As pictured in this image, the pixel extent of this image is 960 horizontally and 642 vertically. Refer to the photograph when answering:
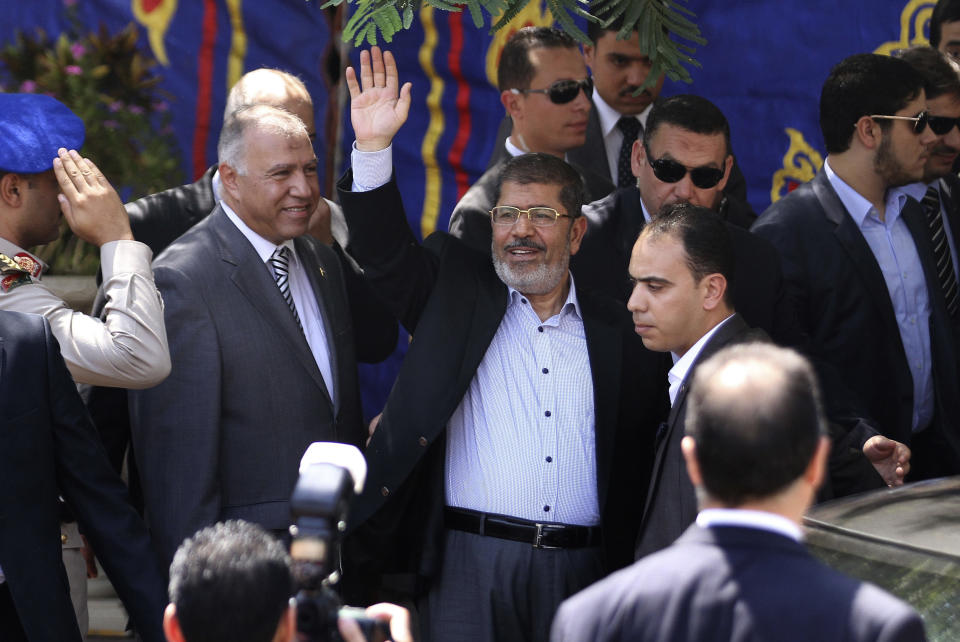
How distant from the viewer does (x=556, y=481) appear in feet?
15.2

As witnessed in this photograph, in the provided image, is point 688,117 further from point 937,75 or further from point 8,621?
point 8,621

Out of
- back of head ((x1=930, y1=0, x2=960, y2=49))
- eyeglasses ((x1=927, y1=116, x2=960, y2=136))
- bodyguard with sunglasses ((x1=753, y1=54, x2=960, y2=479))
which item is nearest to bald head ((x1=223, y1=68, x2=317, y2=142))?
bodyguard with sunglasses ((x1=753, y1=54, x2=960, y2=479))

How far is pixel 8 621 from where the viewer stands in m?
3.71

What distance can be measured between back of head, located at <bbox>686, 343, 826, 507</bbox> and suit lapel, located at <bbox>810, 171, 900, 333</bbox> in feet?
10.5

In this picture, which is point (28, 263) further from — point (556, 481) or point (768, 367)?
point (768, 367)

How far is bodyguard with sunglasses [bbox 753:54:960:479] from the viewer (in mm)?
5551

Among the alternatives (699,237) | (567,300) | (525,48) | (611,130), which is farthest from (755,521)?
(611,130)

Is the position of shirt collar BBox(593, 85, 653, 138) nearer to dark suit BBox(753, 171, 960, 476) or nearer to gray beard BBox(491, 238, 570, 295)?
dark suit BBox(753, 171, 960, 476)

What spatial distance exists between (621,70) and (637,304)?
2535mm

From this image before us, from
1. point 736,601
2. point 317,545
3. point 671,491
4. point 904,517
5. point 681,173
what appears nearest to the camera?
point 317,545

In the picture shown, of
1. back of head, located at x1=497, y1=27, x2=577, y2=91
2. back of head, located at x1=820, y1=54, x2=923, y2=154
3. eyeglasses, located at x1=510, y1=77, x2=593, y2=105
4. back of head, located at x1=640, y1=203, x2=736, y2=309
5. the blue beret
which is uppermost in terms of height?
back of head, located at x1=497, y1=27, x2=577, y2=91

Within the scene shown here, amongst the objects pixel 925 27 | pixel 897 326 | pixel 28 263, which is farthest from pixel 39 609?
pixel 925 27

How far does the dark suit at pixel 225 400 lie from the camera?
4414mm

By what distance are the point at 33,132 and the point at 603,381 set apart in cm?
205
